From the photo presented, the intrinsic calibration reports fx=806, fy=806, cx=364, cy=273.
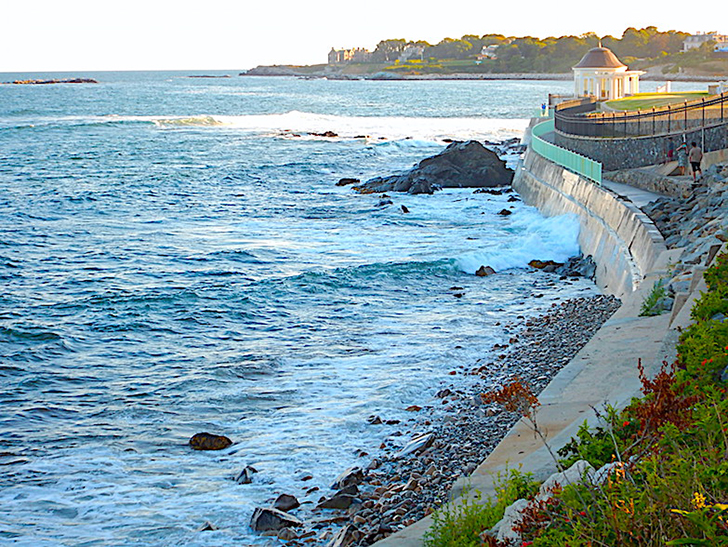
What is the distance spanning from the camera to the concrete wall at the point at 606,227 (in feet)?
50.3

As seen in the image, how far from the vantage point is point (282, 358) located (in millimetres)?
14023

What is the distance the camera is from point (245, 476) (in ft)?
30.6

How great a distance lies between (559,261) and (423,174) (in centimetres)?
1828

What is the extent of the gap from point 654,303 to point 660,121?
15.7 m

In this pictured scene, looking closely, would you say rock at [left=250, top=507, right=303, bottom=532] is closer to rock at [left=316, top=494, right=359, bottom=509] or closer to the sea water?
the sea water

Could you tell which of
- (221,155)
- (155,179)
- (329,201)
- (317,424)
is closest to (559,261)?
(317,424)

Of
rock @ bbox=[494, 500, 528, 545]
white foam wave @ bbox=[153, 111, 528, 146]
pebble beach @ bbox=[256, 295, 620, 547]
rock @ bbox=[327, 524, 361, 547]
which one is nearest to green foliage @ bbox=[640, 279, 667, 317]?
pebble beach @ bbox=[256, 295, 620, 547]

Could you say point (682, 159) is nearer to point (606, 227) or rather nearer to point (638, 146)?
point (638, 146)

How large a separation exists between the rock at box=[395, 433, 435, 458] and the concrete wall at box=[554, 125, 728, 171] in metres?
14.9

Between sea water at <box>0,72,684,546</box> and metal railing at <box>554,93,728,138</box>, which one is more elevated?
metal railing at <box>554,93,728,138</box>

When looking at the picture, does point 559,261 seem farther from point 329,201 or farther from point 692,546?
point 692,546

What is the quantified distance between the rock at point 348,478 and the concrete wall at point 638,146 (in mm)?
16115

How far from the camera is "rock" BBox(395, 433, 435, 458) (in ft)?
31.9

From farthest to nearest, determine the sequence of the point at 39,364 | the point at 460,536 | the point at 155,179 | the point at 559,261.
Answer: the point at 155,179, the point at 559,261, the point at 39,364, the point at 460,536
